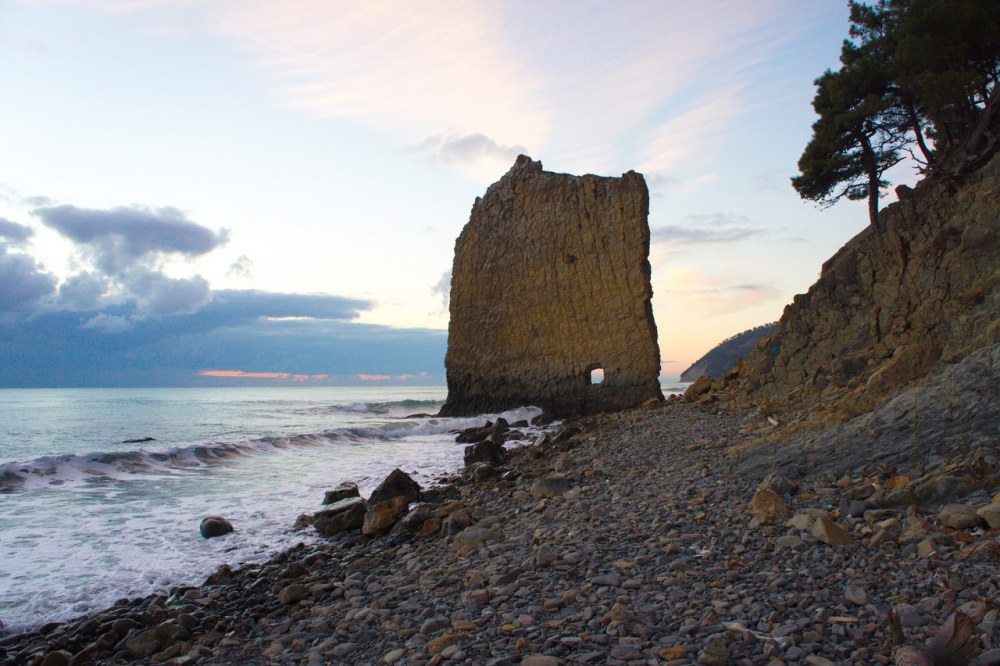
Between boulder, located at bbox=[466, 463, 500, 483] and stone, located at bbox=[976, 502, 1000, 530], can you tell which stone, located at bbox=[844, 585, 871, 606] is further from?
boulder, located at bbox=[466, 463, 500, 483]

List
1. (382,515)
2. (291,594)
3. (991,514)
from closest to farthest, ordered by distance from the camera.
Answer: (991,514)
(291,594)
(382,515)

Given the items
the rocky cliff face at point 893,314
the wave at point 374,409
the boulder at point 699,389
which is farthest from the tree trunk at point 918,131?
the wave at point 374,409

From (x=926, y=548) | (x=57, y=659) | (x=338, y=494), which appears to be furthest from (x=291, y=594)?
(x=926, y=548)

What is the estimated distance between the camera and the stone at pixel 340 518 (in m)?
7.88

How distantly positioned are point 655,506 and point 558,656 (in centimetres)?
298

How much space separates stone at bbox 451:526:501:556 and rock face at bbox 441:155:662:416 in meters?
19.3

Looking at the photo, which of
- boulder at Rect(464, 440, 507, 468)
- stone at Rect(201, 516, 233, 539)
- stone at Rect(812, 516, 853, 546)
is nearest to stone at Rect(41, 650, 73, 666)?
stone at Rect(201, 516, 233, 539)

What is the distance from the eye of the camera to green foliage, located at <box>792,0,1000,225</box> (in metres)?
14.0

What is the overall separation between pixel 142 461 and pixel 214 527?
7.91 metres

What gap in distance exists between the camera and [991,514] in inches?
142

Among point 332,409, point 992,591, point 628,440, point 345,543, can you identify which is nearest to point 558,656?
point 992,591

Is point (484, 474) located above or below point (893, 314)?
below

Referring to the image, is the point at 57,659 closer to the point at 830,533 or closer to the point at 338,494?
the point at 338,494

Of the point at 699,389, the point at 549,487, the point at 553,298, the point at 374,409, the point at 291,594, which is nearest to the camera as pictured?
the point at 291,594
